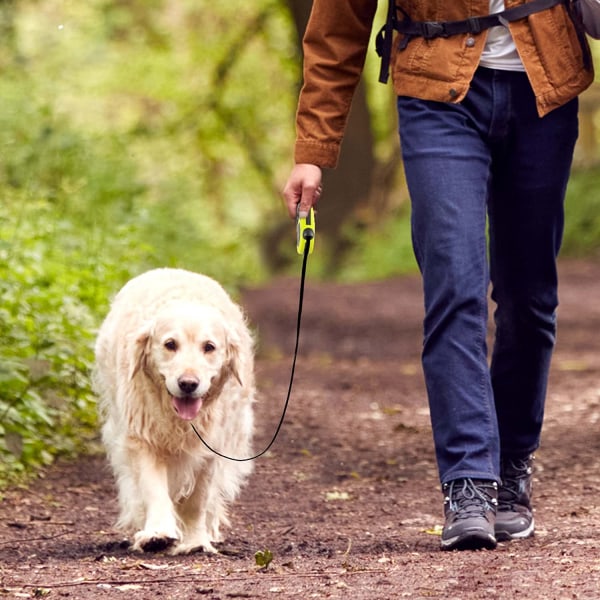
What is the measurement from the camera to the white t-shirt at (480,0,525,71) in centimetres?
416

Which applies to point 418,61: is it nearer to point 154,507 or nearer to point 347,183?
point 154,507

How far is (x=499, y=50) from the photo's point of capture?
4172 millimetres

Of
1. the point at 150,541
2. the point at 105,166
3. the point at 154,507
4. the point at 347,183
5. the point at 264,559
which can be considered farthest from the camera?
the point at 347,183

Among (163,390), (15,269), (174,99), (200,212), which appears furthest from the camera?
(174,99)

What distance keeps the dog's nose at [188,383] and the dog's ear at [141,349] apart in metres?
0.21

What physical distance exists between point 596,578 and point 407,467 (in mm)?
2954

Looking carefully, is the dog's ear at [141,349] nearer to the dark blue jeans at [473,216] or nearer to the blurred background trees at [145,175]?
the dark blue jeans at [473,216]

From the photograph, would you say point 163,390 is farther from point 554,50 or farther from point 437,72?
point 554,50

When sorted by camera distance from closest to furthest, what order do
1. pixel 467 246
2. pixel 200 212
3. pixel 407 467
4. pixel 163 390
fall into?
pixel 467 246, pixel 163 390, pixel 407 467, pixel 200 212

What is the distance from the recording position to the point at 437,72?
4152 millimetres

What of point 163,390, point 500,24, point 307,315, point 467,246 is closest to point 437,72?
point 500,24

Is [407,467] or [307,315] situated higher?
[407,467]

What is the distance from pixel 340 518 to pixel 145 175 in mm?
13562

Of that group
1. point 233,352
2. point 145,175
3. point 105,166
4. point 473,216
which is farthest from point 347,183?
point 473,216
